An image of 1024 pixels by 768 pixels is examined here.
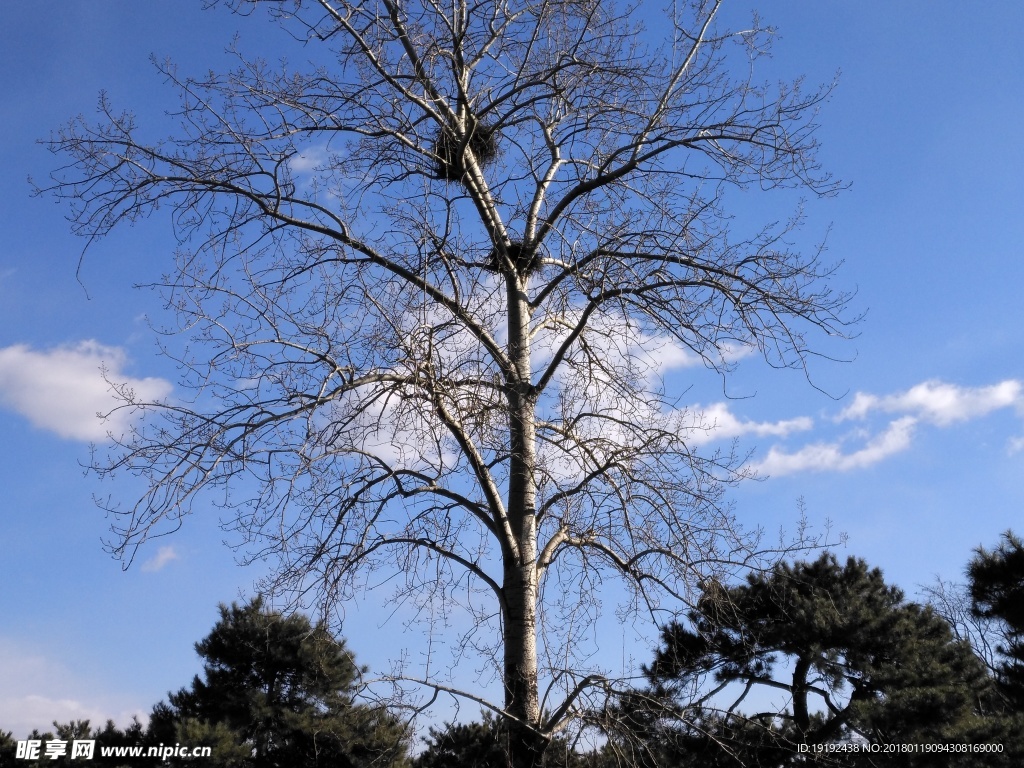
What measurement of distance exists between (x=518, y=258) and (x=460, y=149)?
867 mm

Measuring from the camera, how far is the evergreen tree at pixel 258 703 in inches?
495

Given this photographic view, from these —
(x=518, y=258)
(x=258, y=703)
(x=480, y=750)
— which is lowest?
(x=480, y=750)

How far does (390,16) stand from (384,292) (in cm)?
177

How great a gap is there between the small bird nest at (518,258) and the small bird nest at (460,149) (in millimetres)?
545

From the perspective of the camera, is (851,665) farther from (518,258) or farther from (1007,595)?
(518,258)

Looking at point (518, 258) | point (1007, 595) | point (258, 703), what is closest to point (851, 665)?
point (1007, 595)

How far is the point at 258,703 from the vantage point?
13500 millimetres

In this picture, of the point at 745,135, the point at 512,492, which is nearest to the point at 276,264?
the point at 512,492

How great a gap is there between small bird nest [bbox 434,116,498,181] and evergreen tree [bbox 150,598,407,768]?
7.58m

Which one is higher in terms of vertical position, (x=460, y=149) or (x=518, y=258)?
(x=460, y=149)

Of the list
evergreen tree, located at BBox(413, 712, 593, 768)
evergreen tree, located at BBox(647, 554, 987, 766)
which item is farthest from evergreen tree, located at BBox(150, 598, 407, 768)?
evergreen tree, located at BBox(647, 554, 987, 766)

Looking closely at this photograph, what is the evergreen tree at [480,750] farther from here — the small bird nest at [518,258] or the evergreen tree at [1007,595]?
the evergreen tree at [1007,595]

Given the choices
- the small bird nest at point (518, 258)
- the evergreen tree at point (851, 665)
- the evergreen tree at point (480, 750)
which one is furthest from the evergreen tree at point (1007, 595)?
the small bird nest at point (518, 258)

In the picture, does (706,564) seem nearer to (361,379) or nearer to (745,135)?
(361,379)
